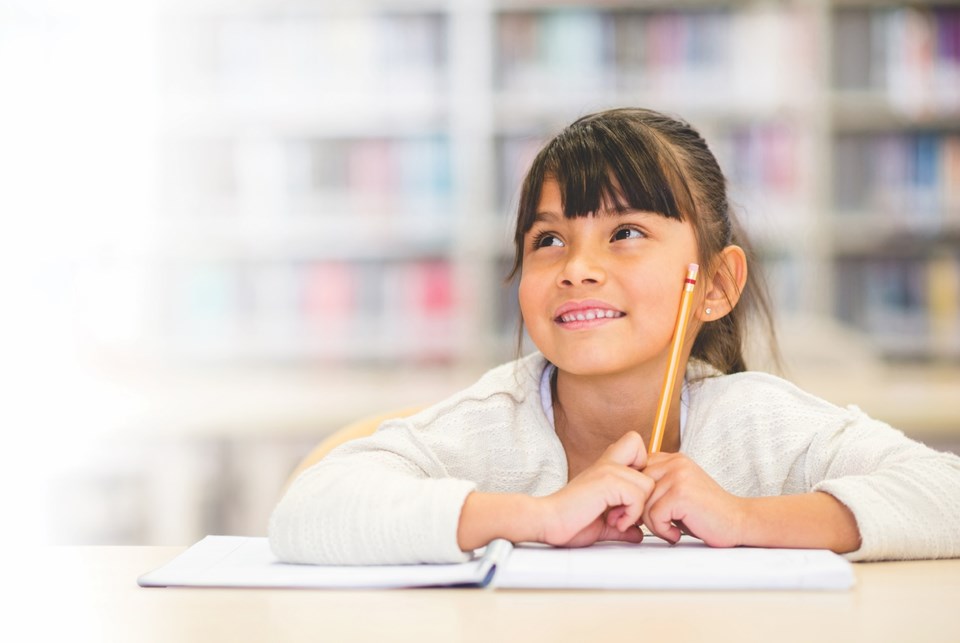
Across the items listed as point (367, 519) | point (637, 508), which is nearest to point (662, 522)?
point (637, 508)

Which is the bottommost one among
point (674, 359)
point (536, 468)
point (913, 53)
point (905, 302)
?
point (905, 302)

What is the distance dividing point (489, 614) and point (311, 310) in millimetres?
3169

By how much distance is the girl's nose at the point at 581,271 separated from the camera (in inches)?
42.7

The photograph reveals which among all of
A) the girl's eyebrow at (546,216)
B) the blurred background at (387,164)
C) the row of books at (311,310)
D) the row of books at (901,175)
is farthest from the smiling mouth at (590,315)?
the row of books at (901,175)

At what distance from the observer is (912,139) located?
142 inches

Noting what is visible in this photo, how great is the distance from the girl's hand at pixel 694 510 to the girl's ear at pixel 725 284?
1.15 feet

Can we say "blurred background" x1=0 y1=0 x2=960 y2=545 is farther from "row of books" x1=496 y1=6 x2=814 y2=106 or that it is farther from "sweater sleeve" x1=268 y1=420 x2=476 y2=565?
"sweater sleeve" x1=268 y1=420 x2=476 y2=565

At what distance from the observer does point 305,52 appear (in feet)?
12.2

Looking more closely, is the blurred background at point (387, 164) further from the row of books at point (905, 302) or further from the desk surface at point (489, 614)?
the desk surface at point (489, 614)

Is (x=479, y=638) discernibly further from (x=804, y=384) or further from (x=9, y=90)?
(x=9, y=90)

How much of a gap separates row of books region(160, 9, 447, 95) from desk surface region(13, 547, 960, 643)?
309 cm

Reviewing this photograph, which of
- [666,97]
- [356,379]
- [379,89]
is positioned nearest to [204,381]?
[356,379]

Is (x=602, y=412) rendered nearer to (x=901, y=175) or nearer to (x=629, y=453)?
(x=629, y=453)

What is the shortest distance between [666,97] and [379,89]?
3.07 feet
